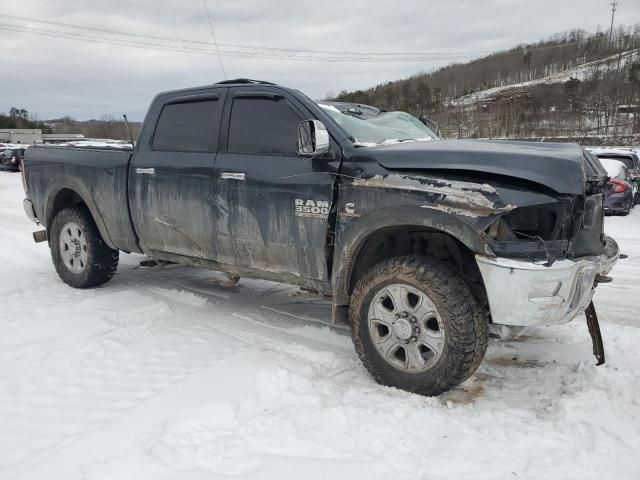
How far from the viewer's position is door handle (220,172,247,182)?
13.2ft

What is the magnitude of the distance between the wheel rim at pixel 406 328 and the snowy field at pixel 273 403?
228 mm

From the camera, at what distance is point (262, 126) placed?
409 centimetres

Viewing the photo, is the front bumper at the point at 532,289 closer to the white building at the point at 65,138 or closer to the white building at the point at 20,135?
the white building at the point at 65,138

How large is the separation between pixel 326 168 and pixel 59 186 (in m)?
3.43

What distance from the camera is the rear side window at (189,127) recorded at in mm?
4438

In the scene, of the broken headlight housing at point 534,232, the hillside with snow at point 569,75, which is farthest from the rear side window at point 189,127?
the hillside with snow at point 569,75

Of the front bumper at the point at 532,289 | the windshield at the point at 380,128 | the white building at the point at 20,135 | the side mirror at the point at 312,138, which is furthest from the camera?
the white building at the point at 20,135

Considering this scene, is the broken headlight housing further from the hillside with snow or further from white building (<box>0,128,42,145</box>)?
white building (<box>0,128,42,145</box>)

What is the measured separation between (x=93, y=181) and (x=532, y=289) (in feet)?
13.8

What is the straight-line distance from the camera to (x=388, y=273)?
3273 mm

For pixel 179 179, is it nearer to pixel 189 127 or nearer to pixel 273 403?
pixel 189 127

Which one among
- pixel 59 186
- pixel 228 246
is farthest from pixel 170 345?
pixel 59 186

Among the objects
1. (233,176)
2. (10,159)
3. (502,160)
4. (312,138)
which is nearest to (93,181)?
(233,176)

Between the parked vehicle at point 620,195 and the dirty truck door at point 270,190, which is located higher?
the dirty truck door at point 270,190
